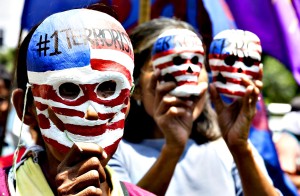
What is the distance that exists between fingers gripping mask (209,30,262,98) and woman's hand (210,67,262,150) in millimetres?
30

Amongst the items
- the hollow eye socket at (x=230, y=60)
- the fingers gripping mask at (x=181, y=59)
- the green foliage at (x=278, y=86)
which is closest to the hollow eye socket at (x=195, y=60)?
the fingers gripping mask at (x=181, y=59)

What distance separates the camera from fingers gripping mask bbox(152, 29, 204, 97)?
103 inches

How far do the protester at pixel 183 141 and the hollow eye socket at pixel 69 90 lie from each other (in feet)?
2.74

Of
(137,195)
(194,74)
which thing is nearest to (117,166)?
(194,74)

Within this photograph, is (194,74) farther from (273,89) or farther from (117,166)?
(273,89)

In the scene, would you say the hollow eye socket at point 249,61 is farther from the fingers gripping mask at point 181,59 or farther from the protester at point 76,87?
the protester at point 76,87

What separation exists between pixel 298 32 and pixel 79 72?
2.27 metres

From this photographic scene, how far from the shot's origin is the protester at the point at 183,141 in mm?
2576

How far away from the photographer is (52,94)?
182cm

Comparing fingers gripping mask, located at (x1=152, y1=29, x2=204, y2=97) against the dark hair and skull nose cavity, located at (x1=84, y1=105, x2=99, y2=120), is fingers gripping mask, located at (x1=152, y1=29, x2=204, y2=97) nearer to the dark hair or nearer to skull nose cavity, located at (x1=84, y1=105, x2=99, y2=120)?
the dark hair

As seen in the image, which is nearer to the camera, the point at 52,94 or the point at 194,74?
the point at 52,94

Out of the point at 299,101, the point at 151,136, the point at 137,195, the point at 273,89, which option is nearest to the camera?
the point at 137,195

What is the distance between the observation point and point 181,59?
2629 mm

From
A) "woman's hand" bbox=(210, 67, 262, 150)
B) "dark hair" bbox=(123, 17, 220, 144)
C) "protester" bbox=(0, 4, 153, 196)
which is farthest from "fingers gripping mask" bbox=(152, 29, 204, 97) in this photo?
"protester" bbox=(0, 4, 153, 196)
